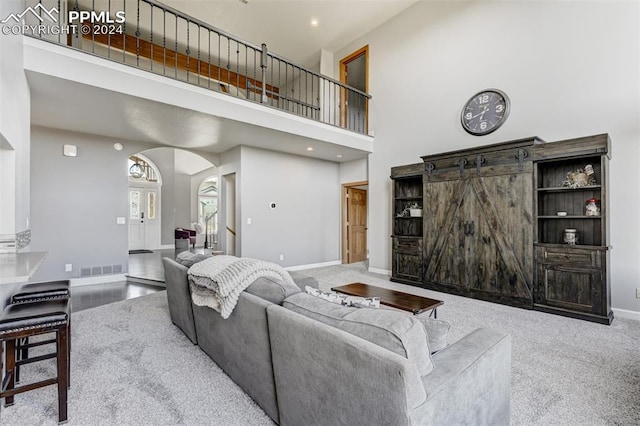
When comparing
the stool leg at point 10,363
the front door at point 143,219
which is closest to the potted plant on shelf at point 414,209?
the stool leg at point 10,363

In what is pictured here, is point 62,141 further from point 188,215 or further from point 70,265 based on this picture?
point 188,215

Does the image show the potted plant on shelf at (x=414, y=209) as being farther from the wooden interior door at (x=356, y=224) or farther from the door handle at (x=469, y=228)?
the wooden interior door at (x=356, y=224)

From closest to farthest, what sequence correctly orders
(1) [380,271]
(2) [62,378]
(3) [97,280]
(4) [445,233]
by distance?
(2) [62,378]
(4) [445,233]
(3) [97,280]
(1) [380,271]

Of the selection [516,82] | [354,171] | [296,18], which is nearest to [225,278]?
[516,82]

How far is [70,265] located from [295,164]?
171 inches

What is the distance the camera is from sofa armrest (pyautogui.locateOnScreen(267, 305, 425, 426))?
983mm

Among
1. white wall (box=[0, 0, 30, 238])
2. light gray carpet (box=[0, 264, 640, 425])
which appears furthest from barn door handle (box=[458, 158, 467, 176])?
white wall (box=[0, 0, 30, 238])

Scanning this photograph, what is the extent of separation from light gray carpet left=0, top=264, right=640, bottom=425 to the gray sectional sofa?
0.40 meters

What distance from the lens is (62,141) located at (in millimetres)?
4863

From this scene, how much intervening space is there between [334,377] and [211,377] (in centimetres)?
138

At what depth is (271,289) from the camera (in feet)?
5.79

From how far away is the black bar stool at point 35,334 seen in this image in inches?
65.4

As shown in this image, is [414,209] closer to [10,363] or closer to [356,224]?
[356,224]

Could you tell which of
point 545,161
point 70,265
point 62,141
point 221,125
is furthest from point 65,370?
point 545,161
